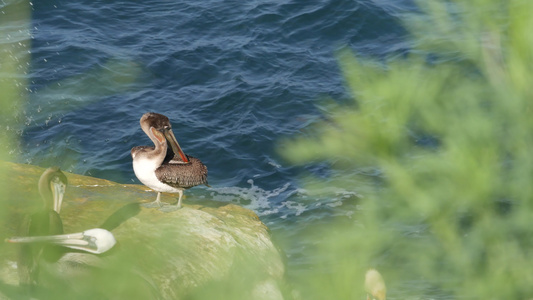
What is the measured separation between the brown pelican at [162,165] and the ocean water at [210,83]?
271 cm

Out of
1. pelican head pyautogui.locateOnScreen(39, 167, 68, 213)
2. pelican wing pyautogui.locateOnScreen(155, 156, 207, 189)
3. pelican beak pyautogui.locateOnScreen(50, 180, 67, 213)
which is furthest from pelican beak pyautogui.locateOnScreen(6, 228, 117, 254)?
pelican wing pyautogui.locateOnScreen(155, 156, 207, 189)

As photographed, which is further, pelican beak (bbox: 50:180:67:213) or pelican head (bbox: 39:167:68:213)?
pelican beak (bbox: 50:180:67:213)

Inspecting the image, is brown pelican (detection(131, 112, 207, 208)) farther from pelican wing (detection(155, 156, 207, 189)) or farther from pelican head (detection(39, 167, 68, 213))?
pelican head (detection(39, 167, 68, 213))

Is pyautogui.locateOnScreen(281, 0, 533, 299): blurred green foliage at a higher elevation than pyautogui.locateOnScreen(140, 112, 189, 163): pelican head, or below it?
higher

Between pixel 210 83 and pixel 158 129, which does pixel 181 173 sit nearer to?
pixel 158 129

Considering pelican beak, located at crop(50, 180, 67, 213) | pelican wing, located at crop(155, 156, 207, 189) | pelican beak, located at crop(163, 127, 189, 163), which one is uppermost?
pelican beak, located at crop(50, 180, 67, 213)

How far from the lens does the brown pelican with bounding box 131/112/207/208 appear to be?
8.21m

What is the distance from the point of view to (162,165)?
325 inches

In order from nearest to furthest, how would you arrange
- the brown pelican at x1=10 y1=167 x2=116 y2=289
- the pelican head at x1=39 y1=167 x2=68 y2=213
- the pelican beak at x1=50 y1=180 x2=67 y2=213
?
the brown pelican at x1=10 y1=167 x2=116 y2=289, the pelican head at x1=39 y1=167 x2=68 y2=213, the pelican beak at x1=50 y1=180 x2=67 y2=213

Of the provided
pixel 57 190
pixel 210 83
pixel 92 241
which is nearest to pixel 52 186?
pixel 57 190

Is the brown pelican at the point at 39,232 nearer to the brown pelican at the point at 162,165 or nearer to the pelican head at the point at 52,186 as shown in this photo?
the pelican head at the point at 52,186

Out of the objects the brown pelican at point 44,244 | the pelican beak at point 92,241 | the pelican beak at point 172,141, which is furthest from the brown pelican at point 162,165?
the pelican beak at point 92,241

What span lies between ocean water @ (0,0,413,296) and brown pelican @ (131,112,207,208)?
2712mm

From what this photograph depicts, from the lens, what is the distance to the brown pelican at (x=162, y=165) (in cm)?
821
